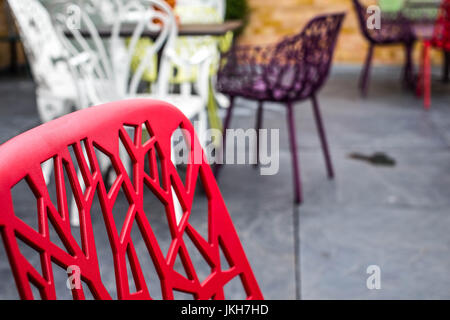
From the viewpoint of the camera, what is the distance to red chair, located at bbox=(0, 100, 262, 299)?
0.43 meters

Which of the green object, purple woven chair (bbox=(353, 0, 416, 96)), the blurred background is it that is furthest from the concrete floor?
the green object

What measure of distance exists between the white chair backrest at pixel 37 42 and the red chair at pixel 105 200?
1.99m

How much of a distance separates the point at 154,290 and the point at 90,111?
1.48 meters

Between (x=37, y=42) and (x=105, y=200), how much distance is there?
2.34 meters

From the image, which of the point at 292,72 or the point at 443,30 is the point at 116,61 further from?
the point at 443,30

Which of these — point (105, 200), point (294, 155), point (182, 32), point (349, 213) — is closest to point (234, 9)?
point (182, 32)

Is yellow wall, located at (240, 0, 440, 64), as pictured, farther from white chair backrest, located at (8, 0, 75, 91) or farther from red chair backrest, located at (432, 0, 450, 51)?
white chair backrest, located at (8, 0, 75, 91)

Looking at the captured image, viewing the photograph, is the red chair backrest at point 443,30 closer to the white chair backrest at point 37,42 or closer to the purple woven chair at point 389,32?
the purple woven chair at point 389,32

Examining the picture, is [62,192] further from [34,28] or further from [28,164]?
[34,28]

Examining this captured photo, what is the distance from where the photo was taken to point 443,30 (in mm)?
4500

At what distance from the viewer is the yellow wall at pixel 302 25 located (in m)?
7.11

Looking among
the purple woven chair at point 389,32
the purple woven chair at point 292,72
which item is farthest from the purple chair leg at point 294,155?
the purple woven chair at point 389,32

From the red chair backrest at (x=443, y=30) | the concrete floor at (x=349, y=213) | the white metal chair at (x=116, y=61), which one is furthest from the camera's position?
the red chair backrest at (x=443, y=30)
